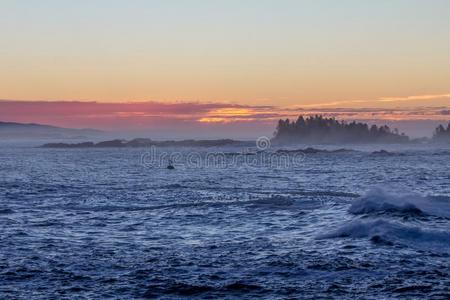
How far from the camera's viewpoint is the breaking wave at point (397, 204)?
3116 centimetres

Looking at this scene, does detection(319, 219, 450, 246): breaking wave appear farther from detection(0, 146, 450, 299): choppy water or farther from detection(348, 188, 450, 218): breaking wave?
detection(348, 188, 450, 218): breaking wave

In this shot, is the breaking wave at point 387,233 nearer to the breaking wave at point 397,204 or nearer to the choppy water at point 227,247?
the choppy water at point 227,247

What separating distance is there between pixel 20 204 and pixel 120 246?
17.6 meters

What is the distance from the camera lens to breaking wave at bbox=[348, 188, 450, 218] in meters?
31.2

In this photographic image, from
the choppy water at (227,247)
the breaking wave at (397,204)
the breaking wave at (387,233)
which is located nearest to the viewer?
the choppy water at (227,247)

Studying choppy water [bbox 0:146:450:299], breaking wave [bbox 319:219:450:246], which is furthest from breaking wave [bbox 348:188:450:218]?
breaking wave [bbox 319:219:450:246]

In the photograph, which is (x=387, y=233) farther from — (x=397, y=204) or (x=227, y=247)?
(x=397, y=204)

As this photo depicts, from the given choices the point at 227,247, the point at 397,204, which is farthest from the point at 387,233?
the point at 397,204

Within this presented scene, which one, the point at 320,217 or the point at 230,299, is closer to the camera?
the point at 230,299

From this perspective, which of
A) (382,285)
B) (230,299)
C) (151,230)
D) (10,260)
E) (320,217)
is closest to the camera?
(230,299)

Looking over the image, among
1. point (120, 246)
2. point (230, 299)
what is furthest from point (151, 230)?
point (230, 299)

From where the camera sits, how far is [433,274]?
1816cm

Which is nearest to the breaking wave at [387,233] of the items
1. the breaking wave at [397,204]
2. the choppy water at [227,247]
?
the choppy water at [227,247]

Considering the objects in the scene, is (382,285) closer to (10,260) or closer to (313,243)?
(313,243)
